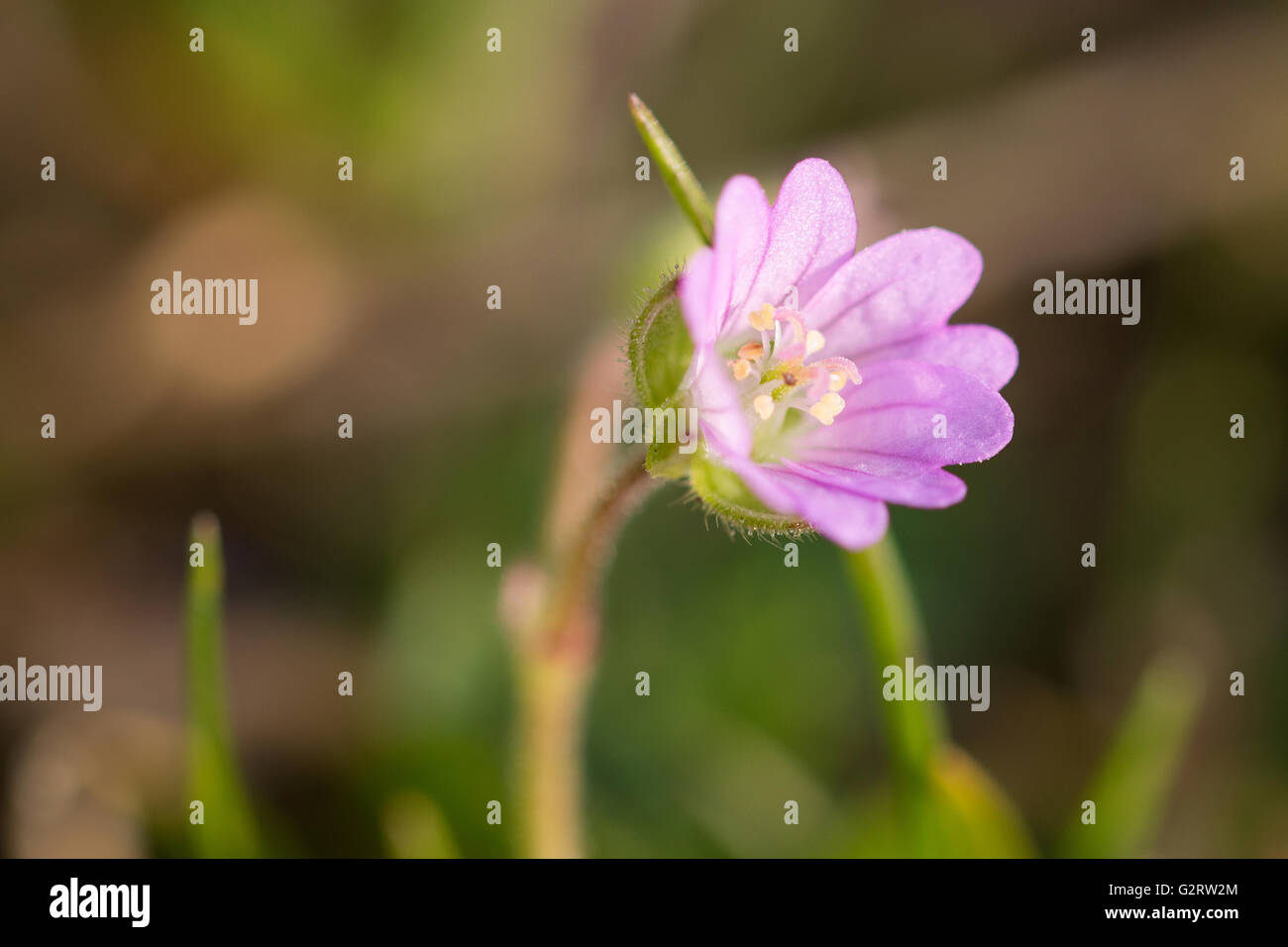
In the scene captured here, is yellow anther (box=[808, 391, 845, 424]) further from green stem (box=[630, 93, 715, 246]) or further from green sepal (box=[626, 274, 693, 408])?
green stem (box=[630, 93, 715, 246])

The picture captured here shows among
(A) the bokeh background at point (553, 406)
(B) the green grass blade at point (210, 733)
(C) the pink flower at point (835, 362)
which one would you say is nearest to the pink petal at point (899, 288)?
(C) the pink flower at point (835, 362)

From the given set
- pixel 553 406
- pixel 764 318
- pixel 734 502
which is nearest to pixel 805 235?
pixel 764 318

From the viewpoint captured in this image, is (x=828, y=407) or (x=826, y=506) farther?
(x=828, y=407)

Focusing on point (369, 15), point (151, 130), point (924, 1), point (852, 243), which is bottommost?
point (852, 243)

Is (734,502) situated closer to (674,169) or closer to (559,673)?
(674,169)

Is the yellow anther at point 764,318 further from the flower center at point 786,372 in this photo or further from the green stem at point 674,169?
the green stem at point 674,169

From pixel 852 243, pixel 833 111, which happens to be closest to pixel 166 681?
pixel 852 243
